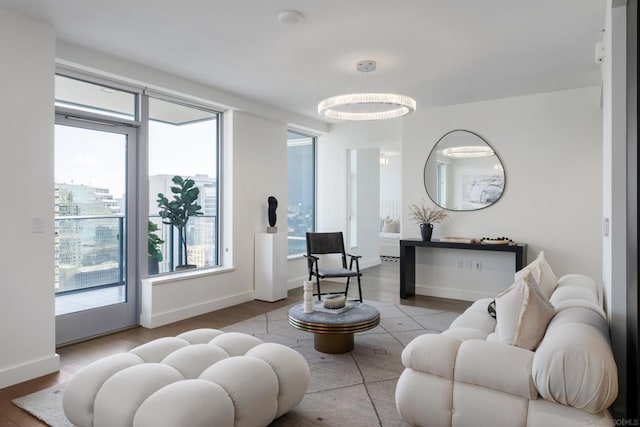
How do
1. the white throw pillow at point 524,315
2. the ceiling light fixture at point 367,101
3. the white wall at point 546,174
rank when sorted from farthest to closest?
the white wall at point 546,174
the ceiling light fixture at point 367,101
the white throw pillow at point 524,315

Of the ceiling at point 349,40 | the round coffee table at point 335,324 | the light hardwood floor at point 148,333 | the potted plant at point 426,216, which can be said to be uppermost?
the ceiling at point 349,40

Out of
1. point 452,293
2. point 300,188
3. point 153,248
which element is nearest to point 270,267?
point 153,248

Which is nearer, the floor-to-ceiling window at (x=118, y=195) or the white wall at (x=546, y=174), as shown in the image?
the floor-to-ceiling window at (x=118, y=195)

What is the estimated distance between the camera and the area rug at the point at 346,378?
92.8 inches

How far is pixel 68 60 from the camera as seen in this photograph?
3.47 metres

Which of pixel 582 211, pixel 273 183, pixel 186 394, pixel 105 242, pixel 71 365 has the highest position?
pixel 273 183

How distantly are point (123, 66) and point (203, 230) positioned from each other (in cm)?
203

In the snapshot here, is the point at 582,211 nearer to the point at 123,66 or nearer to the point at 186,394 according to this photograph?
the point at 186,394

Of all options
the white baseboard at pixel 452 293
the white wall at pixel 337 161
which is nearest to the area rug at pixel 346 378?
the white baseboard at pixel 452 293

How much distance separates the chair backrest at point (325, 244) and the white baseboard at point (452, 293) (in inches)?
48.8

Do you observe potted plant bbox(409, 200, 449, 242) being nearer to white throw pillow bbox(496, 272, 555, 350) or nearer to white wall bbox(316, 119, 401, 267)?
white wall bbox(316, 119, 401, 267)

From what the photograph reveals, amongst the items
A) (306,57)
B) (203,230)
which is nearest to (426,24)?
(306,57)

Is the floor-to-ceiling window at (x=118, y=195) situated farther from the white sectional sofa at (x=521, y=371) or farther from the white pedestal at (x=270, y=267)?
the white sectional sofa at (x=521, y=371)

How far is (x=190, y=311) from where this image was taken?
4.57 metres
